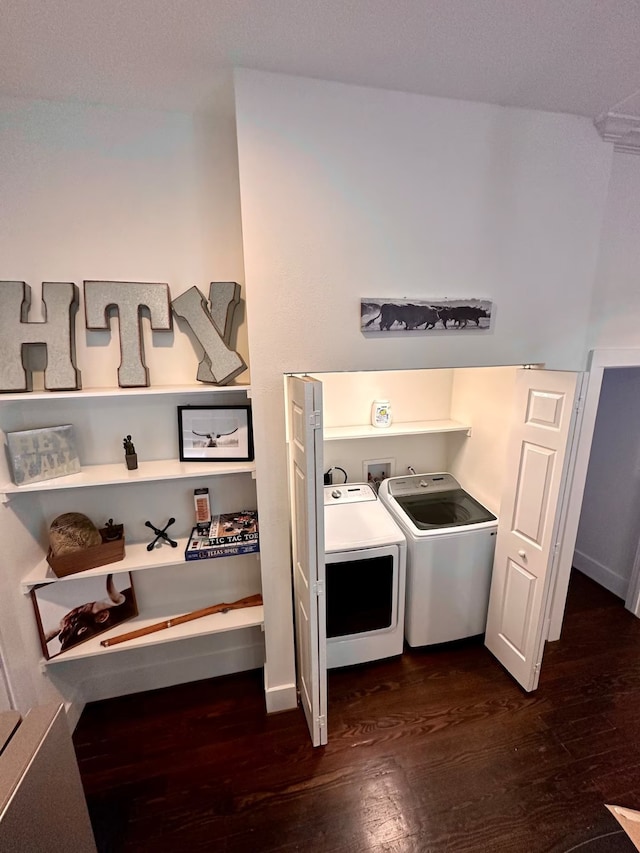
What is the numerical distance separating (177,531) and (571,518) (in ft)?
7.27

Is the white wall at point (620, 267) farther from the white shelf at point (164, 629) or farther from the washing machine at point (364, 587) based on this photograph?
the white shelf at point (164, 629)

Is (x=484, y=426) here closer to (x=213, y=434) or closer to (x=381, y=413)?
(x=381, y=413)

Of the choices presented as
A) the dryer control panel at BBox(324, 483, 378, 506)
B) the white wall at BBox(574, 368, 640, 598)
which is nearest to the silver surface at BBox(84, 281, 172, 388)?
the dryer control panel at BBox(324, 483, 378, 506)

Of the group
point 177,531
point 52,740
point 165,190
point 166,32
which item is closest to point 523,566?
point 177,531

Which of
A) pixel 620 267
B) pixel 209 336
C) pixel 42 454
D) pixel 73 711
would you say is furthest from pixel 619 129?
pixel 73 711

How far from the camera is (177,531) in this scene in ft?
6.16

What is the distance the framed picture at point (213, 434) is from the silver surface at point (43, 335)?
0.49 m

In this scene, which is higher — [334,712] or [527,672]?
[527,672]

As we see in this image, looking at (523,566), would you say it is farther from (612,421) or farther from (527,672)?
(612,421)

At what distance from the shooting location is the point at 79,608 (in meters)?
1.71

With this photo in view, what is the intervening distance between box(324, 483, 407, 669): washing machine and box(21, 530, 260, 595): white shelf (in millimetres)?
550

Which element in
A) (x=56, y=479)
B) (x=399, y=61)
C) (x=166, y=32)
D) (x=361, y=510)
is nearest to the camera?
(x=166, y=32)

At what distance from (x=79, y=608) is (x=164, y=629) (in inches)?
15.9

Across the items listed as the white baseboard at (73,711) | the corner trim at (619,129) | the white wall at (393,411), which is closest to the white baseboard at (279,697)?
the white baseboard at (73,711)
